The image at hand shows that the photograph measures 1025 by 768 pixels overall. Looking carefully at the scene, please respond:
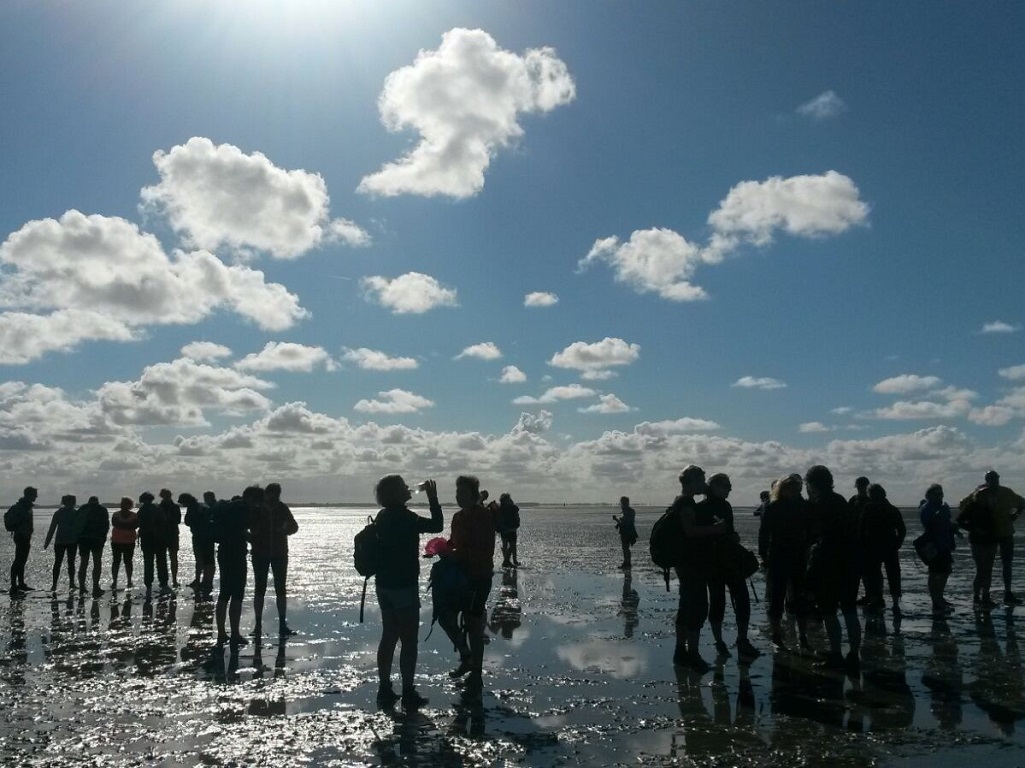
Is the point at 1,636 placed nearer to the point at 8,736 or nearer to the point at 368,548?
the point at 8,736

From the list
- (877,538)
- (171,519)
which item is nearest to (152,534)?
(171,519)

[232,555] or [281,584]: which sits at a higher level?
[232,555]

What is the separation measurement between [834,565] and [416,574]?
161 inches

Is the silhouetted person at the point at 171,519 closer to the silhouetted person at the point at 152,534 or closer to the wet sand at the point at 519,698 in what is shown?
the silhouetted person at the point at 152,534

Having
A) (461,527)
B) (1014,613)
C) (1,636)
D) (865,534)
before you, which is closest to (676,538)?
(461,527)

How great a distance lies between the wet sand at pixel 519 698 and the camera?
601 centimetres

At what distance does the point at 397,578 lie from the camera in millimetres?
7512

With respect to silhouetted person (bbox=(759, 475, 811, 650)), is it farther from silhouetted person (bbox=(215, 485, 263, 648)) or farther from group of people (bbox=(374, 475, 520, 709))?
silhouetted person (bbox=(215, 485, 263, 648))

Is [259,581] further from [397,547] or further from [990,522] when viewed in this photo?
[990,522]

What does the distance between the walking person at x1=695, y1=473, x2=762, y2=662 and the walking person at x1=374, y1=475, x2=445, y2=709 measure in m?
2.93

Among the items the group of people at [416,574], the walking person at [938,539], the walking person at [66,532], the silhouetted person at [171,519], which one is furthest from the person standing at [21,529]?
the walking person at [938,539]

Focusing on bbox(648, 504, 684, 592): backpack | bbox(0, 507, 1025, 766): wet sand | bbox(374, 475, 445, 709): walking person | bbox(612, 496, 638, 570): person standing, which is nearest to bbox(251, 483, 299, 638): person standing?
bbox(0, 507, 1025, 766): wet sand

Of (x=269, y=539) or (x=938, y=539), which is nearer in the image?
(x=269, y=539)

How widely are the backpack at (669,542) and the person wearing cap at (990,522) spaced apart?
264 inches
